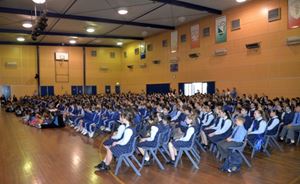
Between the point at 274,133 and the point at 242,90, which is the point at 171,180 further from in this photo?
the point at 242,90

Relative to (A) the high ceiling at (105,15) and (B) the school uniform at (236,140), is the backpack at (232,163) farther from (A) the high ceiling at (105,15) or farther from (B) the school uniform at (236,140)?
(A) the high ceiling at (105,15)

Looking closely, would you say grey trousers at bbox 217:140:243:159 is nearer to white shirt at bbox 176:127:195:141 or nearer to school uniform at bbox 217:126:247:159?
school uniform at bbox 217:126:247:159

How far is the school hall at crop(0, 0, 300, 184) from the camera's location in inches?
250

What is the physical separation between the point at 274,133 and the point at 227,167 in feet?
8.33

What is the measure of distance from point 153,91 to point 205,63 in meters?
8.26

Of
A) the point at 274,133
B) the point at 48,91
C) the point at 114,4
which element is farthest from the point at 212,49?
the point at 48,91

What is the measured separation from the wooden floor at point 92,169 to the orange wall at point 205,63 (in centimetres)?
835

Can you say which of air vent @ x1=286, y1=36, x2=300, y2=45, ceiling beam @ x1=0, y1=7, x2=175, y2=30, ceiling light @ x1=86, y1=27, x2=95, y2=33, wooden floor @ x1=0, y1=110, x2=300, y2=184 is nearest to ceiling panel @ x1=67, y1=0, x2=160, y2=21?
ceiling beam @ x1=0, y1=7, x2=175, y2=30

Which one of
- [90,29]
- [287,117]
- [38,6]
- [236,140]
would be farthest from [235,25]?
[236,140]

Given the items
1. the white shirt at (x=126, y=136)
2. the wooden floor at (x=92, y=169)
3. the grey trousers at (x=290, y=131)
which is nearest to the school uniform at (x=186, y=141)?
the wooden floor at (x=92, y=169)

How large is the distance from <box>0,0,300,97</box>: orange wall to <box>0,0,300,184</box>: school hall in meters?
0.08

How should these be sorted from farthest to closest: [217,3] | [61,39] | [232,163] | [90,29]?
[61,39], [90,29], [217,3], [232,163]

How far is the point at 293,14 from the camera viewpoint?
1434cm

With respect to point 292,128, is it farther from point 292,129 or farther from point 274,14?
point 274,14
